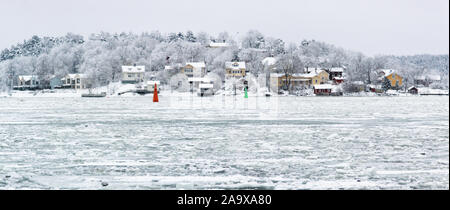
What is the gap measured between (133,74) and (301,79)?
3158 cm

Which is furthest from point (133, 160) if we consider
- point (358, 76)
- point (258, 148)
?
point (358, 76)

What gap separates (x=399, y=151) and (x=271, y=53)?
113791 millimetres

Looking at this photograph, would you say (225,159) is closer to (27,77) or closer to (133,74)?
(27,77)

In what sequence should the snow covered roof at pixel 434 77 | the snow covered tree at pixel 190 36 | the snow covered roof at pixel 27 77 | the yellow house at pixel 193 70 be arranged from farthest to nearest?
the snow covered tree at pixel 190 36
the yellow house at pixel 193 70
the snow covered roof at pixel 434 77
the snow covered roof at pixel 27 77

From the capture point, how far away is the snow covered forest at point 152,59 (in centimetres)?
9000

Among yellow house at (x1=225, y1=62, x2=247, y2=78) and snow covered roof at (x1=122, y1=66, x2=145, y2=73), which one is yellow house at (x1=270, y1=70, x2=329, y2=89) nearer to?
yellow house at (x1=225, y1=62, x2=247, y2=78)

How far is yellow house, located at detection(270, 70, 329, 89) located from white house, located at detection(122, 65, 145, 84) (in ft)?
86.4

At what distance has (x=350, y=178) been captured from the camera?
20.0 ft

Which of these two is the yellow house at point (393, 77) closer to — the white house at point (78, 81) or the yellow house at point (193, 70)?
the yellow house at point (193, 70)

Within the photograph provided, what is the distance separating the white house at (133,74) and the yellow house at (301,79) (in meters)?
26.3

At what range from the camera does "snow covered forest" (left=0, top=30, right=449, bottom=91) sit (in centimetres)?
9000

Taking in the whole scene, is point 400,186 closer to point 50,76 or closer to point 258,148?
point 258,148

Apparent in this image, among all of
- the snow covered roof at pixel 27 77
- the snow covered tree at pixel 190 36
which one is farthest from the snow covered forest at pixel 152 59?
the snow covered tree at pixel 190 36

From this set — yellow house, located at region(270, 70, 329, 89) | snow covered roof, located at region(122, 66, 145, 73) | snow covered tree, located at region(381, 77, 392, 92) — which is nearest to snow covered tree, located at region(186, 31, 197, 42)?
snow covered roof, located at region(122, 66, 145, 73)
